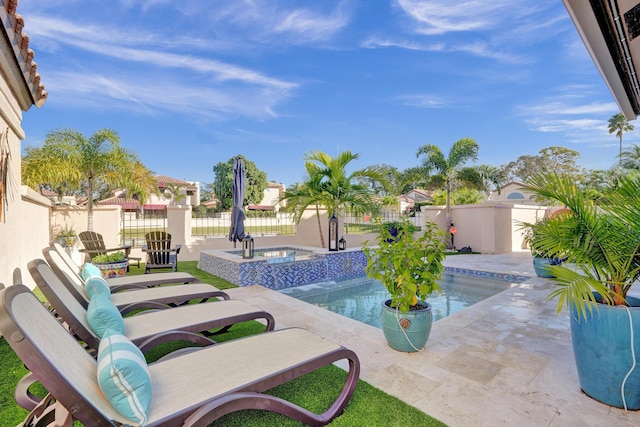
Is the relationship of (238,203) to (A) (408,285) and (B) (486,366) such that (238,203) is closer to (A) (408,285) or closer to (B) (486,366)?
(A) (408,285)

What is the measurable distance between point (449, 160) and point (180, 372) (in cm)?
1419

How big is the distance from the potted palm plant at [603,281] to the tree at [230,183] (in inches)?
1487

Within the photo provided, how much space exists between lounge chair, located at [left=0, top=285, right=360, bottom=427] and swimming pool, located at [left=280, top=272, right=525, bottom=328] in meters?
3.08

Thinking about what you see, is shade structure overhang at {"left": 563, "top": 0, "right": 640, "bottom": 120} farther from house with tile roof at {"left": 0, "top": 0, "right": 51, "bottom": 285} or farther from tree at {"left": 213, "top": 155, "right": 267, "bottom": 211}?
tree at {"left": 213, "top": 155, "right": 267, "bottom": 211}

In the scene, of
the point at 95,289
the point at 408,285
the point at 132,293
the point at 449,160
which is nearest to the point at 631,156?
the point at 449,160

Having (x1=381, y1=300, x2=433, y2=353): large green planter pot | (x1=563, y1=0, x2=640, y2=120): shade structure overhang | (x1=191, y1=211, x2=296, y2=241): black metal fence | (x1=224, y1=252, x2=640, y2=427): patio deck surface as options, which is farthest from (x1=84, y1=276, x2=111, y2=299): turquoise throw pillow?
(x1=191, y1=211, x2=296, y2=241): black metal fence

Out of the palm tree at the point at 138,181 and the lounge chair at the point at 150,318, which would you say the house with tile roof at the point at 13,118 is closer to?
the lounge chair at the point at 150,318

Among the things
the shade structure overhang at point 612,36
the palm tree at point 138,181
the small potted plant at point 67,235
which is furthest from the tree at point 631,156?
the small potted plant at point 67,235

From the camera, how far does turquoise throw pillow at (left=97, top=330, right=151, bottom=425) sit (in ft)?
5.02

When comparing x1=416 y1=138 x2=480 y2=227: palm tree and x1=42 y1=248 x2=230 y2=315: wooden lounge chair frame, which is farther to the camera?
x1=416 y1=138 x2=480 y2=227: palm tree

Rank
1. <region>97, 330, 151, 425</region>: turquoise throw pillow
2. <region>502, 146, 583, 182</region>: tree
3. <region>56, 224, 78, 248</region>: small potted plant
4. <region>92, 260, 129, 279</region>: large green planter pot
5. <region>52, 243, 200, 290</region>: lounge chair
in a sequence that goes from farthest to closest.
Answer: <region>502, 146, 583, 182</region>: tree
<region>56, 224, 78, 248</region>: small potted plant
<region>92, 260, 129, 279</region>: large green planter pot
<region>52, 243, 200, 290</region>: lounge chair
<region>97, 330, 151, 425</region>: turquoise throw pillow

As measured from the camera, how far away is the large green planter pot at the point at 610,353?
91.0 inches

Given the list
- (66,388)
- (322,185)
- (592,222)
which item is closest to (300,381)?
(66,388)

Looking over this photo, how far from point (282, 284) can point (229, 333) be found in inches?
131
